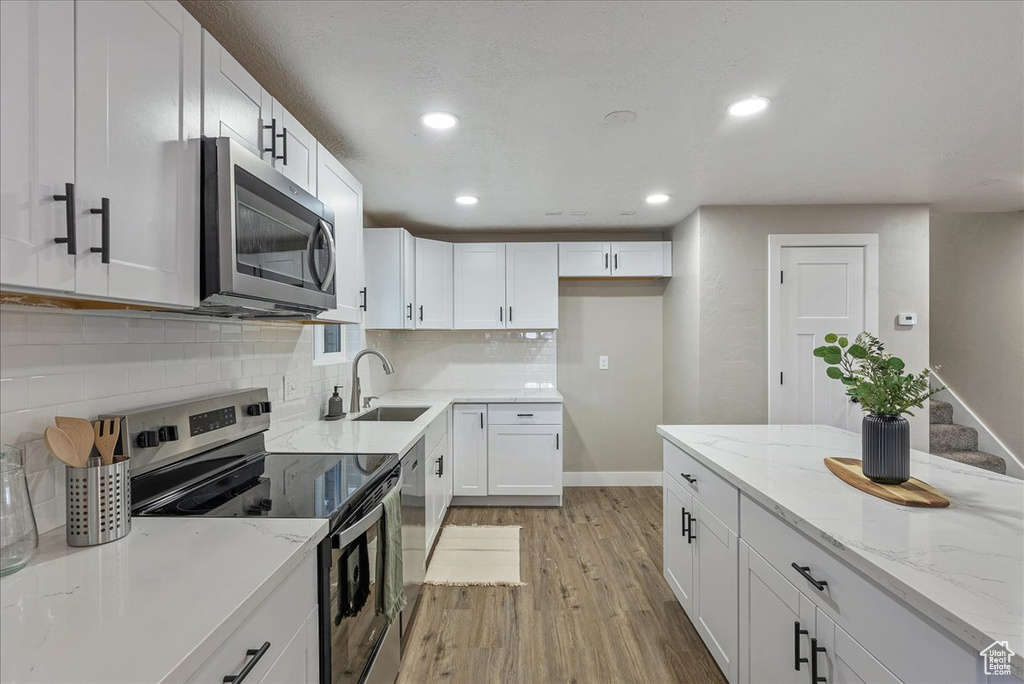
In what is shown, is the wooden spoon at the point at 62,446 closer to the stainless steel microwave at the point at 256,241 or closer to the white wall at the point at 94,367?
the white wall at the point at 94,367

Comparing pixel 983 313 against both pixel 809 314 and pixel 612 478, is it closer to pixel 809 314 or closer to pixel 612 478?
pixel 809 314

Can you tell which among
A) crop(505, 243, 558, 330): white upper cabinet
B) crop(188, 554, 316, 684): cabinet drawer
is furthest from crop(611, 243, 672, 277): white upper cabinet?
crop(188, 554, 316, 684): cabinet drawer

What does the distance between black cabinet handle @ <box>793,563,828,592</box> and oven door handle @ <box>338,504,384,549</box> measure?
1.22m

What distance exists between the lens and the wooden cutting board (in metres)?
1.32

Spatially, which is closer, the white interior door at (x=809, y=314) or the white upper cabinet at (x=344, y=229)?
the white upper cabinet at (x=344, y=229)

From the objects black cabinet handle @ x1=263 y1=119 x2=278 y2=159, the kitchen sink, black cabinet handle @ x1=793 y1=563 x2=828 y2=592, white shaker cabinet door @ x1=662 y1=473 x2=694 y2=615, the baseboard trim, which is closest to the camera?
black cabinet handle @ x1=793 y1=563 x2=828 y2=592

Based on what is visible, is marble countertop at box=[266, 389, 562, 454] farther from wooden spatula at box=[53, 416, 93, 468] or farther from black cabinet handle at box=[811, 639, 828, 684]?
black cabinet handle at box=[811, 639, 828, 684]

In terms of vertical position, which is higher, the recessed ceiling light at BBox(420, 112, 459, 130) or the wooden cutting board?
the recessed ceiling light at BBox(420, 112, 459, 130)

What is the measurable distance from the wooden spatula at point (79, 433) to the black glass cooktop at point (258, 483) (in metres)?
0.27

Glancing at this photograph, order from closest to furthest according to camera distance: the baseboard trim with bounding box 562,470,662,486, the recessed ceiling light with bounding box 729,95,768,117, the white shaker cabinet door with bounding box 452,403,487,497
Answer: the recessed ceiling light with bounding box 729,95,768,117 < the white shaker cabinet door with bounding box 452,403,487,497 < the baseboard trim with bounding box 562,470,662,486

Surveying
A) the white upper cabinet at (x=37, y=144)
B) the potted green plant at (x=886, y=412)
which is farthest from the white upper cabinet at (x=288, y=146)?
the potted green plant at (x=886, y=412)

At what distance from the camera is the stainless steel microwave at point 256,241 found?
1.22 meters

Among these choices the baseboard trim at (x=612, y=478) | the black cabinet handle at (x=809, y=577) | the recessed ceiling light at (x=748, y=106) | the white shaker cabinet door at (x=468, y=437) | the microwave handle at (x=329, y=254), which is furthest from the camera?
the baseboard trim at (x=612, y=478)

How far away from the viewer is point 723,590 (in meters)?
1.79
